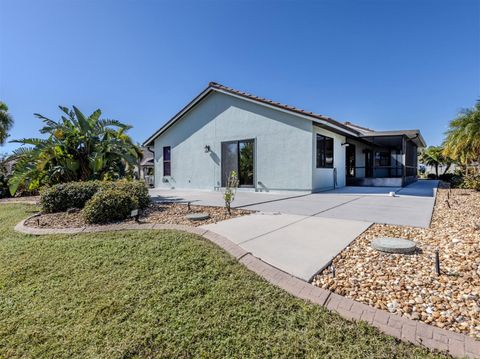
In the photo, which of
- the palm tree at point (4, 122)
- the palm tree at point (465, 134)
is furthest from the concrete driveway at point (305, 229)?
the palm tree at point (4, 122)

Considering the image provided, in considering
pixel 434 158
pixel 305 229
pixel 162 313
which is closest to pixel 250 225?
pixel 305 229

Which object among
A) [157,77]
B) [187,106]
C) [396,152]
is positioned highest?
[157,77]

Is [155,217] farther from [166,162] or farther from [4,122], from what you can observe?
[4,122]

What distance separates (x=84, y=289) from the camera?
3.23 meters

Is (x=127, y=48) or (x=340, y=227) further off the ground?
(x=127, y=48)

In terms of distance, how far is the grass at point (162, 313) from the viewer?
211cm

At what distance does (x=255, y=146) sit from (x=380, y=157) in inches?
556

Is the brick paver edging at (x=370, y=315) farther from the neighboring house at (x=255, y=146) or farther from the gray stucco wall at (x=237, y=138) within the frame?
the neighboring house at (x=255, y=146)

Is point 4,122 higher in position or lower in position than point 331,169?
higher

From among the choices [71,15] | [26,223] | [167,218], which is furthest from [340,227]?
[71,15]

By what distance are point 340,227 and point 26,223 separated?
8.20 metres

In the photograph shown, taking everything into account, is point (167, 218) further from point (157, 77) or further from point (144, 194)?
point (157, 77)

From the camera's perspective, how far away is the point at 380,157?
69.3ft

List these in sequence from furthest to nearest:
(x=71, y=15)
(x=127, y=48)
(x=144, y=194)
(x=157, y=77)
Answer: (x=157, y=77) < (x=127, y=48) < (x=71, y=15) < (x=144, y=194)
